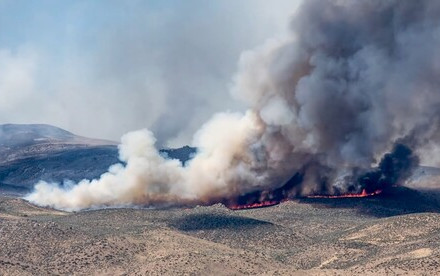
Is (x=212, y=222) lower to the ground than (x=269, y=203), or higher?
lower

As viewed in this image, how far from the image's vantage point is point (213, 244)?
88125mm

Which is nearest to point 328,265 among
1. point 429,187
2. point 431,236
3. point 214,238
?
point 431,236

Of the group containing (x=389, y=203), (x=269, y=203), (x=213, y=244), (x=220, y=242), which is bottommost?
(x=213, y=244)

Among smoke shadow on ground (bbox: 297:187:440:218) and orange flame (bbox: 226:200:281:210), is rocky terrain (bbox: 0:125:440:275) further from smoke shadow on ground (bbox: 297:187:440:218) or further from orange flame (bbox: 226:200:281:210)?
orange flame (bbox: 226:200:281:210)

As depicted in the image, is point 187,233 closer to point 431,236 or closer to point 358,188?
point 431,236

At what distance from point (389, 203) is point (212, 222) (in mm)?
35634

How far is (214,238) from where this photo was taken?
96.4m

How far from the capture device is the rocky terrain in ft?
251

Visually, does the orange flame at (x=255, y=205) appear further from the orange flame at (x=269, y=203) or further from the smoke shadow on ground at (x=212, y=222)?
the smoke shadow on ground at (x=212, y=222)

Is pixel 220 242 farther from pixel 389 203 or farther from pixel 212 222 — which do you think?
pixel 389 203

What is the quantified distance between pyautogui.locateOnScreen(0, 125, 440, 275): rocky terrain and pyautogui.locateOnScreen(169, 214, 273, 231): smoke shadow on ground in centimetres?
14

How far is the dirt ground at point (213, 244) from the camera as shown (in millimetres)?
76375

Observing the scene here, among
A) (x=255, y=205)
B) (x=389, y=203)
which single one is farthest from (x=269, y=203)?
(x=389, y=203)

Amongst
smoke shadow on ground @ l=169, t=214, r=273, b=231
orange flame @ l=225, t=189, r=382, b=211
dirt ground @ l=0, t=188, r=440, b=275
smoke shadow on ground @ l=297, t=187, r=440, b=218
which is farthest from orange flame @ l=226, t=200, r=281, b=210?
smoke shadow on ground @ l=169, t=214, r=273, b=231
